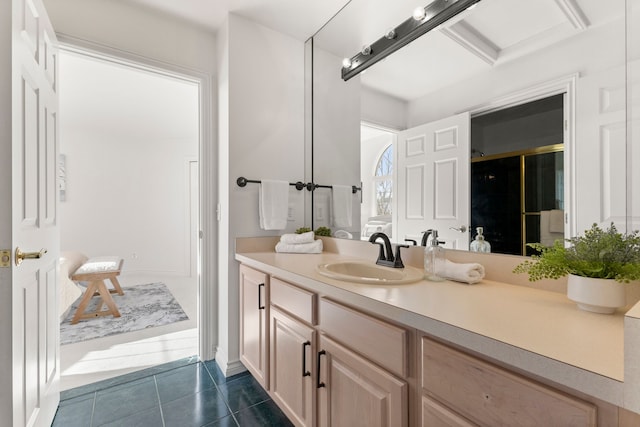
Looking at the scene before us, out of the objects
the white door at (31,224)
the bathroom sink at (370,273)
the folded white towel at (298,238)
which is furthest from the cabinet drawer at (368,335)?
the white door at (31,224)

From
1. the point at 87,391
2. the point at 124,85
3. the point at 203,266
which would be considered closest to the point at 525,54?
the point at 203,266

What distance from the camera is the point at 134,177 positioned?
4922 mm

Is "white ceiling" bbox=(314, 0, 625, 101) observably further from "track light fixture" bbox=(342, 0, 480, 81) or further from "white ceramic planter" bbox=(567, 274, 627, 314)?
"white ceramic planter" bbox=(567, 274, 627, 314)

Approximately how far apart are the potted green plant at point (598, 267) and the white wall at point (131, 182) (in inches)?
151

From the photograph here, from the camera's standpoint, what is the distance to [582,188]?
0.96m

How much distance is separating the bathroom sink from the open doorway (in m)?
1.98

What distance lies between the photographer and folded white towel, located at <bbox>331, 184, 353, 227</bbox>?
2.04 m

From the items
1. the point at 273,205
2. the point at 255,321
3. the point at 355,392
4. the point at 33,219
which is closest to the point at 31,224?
the point at 33,219

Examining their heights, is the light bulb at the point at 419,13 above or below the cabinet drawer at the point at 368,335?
above

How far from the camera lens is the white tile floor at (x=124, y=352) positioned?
2.05 metres

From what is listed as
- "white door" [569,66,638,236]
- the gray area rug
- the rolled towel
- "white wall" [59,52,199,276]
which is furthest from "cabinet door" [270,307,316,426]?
"white wall" [59,52,199,276]

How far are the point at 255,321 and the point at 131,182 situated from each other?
438 cm

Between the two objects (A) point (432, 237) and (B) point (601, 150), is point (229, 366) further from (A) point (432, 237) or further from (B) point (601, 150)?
(B) point (601, 150)

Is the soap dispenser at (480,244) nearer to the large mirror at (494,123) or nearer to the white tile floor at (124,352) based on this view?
the large mirror at (494,123)
